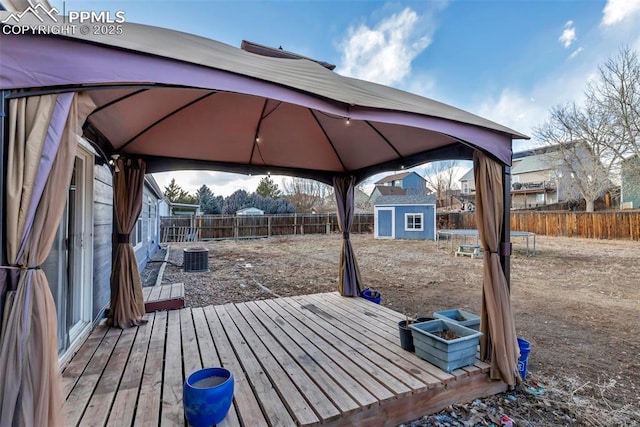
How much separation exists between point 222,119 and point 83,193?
1.62 meters

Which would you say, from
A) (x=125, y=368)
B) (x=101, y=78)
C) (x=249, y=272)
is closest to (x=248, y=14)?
(x=101, y=78)

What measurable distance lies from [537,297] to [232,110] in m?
6.14

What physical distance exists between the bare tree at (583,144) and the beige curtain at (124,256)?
62.5ft

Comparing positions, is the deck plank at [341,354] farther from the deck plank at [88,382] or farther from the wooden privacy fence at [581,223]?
the wooden privacy fence at [581,223]

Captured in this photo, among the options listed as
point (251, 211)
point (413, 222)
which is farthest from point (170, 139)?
point (251, 211)

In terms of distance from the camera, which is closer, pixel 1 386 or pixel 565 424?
pixel 1 386

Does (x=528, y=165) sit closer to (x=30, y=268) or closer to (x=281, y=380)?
(x=281, y=380)

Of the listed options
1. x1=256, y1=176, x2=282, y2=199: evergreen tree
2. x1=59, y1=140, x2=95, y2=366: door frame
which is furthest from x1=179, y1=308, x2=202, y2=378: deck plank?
x1=256, y1=176, x2=282, y2=199: evergreen tree

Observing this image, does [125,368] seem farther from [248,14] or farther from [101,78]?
[248,14]

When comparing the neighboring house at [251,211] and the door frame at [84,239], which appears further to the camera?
the neighboring house at [251,211]

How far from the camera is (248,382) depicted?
85.4 inches

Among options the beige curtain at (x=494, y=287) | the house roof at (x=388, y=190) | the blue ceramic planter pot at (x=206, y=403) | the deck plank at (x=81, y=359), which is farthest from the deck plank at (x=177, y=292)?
the house roof at (x=388, y=190)

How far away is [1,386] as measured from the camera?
112 centimetres

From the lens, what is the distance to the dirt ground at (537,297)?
228 centimetres
